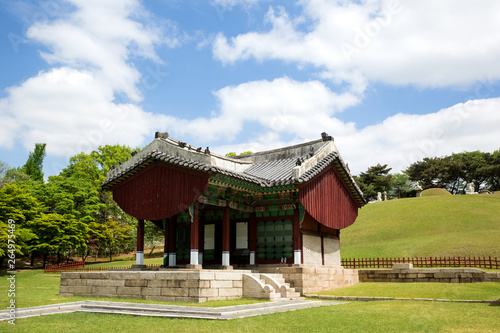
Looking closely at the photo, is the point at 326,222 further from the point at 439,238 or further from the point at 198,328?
the point at 439,238

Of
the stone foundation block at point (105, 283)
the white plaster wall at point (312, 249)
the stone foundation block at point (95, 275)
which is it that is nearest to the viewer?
the stone foundation block at point (105, 283)

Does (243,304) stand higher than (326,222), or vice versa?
(326,222)

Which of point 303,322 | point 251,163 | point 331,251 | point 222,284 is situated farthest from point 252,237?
point 303,322

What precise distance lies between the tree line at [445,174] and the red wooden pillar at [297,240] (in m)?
59.5

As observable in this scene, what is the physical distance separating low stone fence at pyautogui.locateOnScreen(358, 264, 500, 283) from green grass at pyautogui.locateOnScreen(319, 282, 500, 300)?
0.84 m

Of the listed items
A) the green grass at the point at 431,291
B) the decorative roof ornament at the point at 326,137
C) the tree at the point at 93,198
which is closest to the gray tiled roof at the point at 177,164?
the decorative roof ornament at the point at 326,137

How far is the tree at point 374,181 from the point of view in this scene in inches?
3044

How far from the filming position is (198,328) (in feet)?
30.4

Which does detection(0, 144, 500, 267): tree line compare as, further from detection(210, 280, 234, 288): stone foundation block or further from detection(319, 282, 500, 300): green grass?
detection(319, 282, 500, 300): green grass

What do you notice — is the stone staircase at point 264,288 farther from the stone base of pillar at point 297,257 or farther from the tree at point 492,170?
the tree at point 492,170

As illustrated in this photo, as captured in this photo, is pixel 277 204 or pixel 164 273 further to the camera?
pixel 277 204

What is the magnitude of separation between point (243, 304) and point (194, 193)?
5.56m

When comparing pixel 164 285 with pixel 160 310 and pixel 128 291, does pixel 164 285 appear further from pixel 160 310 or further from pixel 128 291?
pixel 160 310

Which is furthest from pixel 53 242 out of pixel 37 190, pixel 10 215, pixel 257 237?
pixel 257 237
